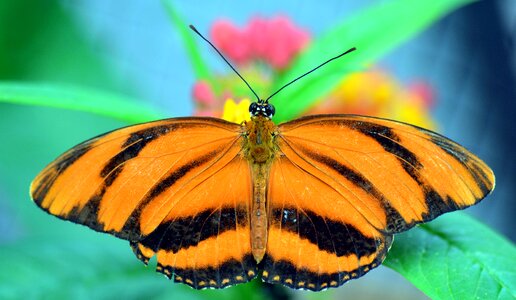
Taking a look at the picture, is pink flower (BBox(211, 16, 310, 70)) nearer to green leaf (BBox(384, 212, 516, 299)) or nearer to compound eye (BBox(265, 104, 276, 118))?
compound eye (BBox(265, 104, 276, 118))

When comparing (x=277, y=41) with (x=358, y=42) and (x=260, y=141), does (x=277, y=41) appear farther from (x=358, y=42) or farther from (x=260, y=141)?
(x=260, y=141)

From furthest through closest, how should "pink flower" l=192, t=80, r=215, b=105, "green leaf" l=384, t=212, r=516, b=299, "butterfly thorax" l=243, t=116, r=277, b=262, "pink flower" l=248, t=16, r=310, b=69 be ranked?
"pink flower" l=248, t=16, r=310, b=69 → "pink flower" l=192, t=80, r=215, b=105 → "butterfly thorax" l=243, t=116, r=277, b=262 → "green leaf" l=384, t=212, r=516, b=299

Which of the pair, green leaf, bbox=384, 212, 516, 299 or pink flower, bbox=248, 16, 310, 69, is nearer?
green leaf, bbox=384, 212, 516, 299

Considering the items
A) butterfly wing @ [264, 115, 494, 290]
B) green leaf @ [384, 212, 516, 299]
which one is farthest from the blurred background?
green leaf @ [384, 212, 516, 299]

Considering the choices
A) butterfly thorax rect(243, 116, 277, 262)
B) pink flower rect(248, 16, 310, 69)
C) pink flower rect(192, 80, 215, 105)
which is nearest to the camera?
butterfly thorax rect(243, 116, 277, 262)

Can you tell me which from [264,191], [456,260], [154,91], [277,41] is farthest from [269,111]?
[154,91]

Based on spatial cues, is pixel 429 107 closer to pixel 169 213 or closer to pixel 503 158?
pixel 169 213
